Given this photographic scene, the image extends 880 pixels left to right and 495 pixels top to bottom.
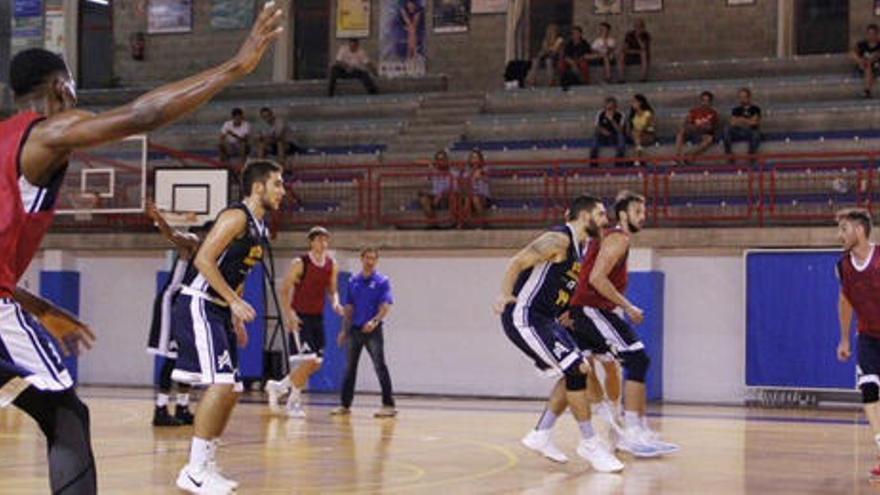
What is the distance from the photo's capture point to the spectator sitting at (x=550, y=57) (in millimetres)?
26672

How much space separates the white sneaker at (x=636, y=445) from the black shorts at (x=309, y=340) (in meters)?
5.00

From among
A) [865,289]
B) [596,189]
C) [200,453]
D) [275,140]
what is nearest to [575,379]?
[865,289]

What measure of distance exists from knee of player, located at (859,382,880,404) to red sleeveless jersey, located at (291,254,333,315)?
718cm

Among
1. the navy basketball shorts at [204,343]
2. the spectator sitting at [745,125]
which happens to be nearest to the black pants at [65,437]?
the navy basketball shorts at [204,343]

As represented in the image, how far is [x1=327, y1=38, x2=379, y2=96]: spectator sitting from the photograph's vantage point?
28.6 m

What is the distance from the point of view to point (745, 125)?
2214 centimetres

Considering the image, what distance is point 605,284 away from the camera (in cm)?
1193

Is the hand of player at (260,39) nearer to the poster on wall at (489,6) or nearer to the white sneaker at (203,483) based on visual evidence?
the white sneaker at (203,483)

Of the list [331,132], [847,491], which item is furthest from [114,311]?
[847,491]

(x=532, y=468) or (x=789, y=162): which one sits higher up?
(x=789, y=162)

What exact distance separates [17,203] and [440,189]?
17587 mm

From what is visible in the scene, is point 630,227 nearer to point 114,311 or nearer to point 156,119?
point 156,119

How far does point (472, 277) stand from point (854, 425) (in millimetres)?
6873

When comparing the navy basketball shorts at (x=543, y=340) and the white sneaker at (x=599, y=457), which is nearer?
the white sneaker at (x=599, y=457)
